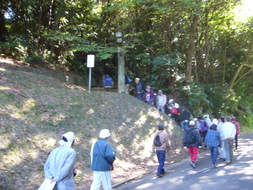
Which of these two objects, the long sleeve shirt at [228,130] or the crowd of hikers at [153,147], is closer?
the crowd of hikers at [153,147]

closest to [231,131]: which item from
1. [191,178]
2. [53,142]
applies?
[191,178]

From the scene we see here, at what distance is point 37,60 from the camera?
1692cm

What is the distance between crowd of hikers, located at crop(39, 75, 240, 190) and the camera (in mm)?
4272

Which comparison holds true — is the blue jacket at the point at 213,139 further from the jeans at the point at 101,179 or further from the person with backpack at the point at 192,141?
the jeans at the point at 101,179

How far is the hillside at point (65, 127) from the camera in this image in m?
6.47

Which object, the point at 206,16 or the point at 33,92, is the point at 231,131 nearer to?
the point at 33,92

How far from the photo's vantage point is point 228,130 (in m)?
9.77

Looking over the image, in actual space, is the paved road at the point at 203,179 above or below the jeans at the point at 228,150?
below

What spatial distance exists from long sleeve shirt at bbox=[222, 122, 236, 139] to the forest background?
7.78 meters

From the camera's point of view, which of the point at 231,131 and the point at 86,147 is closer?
the point at 86,147

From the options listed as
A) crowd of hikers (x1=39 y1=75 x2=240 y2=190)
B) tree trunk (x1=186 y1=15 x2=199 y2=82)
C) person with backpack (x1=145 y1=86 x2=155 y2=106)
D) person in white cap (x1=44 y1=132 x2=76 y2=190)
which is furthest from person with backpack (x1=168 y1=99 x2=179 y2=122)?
person in white cap (x1=44 y1=132 x2=76 y2=190)

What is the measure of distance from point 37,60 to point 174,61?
961 cm

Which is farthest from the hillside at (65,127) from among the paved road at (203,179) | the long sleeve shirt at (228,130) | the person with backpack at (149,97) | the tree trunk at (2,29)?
the tree trunk at (2,29)

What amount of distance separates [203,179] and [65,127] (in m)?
5.01
